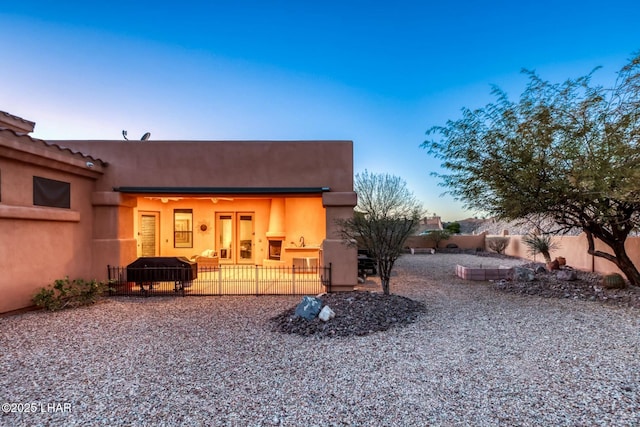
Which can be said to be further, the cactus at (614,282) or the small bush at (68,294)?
the cactus at (614,282)

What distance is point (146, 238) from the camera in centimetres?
1385

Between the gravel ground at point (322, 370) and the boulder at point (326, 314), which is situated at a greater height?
the boulder at point (326, 314)

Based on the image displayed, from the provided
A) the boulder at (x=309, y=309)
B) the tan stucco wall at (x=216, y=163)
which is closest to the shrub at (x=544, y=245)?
the tan stucco wall at (x=216, y=163)

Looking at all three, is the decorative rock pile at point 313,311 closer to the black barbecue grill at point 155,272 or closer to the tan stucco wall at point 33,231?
the black barbecue grill at point 155,272

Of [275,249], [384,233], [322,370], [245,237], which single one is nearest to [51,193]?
[245,237]

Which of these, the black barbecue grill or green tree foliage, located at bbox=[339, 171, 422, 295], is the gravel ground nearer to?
green tree foliage, located at bbox=[339, 171, 422, 295]

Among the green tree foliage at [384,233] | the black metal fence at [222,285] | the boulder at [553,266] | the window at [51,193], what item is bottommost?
the black metal fence at [222,285]

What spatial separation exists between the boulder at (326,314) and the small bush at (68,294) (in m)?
6.47

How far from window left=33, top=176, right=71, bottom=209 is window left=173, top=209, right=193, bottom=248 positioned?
5907 millimetres

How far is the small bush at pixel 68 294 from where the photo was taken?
24.9 ft

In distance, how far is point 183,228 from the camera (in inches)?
573

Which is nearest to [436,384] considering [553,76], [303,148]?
[303,148]

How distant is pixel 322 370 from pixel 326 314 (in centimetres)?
209

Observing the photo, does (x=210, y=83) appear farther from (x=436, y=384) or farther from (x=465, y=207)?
(x=436, y=384)
